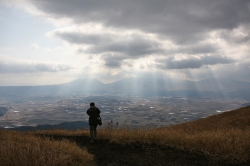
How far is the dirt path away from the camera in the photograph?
6590 millimetres

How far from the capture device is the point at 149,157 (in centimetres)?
732

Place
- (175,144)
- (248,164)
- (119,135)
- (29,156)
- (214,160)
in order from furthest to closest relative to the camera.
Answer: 1. (119,135)
2. (175,144)
3. (214,160)
4. (248,164)
5. (29,156)

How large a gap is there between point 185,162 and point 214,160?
1.09 m

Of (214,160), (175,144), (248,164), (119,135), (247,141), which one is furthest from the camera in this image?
(119,135)

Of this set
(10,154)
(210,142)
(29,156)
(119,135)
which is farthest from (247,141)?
(10,154)

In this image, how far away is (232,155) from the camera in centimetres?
707

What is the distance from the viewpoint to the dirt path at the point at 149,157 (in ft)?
21.6

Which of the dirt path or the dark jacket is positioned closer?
the dirt path

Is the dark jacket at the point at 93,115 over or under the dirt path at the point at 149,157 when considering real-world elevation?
over

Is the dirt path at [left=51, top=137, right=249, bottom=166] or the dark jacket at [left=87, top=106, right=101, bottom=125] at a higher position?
the dark jacket at [left=87, top=106, right=101, bottom=125]

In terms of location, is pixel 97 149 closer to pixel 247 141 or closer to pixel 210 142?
pixel 210 142

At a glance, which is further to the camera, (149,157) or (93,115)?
(93,115)

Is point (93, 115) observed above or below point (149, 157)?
above

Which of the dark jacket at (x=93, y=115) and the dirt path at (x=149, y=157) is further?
the dark jacket at (x=93, y=115)
